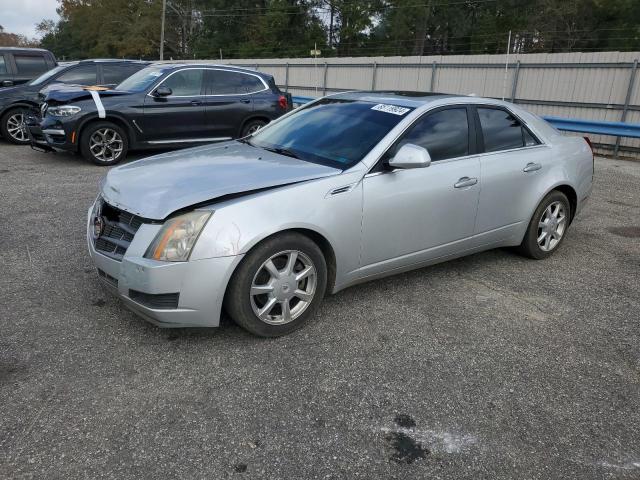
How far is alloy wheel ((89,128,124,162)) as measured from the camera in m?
8.95

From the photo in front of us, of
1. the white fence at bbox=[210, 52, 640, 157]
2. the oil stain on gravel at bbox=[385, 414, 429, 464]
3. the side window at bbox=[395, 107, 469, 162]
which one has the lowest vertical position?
the oil stain on gravel at bbox=[385, 414, 429, 464]

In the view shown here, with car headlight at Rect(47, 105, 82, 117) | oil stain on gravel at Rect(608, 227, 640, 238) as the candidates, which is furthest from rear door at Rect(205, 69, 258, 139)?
oil stain on gravel at Rect(608, 227, 640, 238)

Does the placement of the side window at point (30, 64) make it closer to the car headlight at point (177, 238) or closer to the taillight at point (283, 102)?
the taillight at point (283, 102)

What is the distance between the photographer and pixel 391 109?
419 cm

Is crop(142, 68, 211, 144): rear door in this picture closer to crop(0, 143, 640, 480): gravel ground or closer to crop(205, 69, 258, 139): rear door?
crop(205, 69, 258, 139): rear door

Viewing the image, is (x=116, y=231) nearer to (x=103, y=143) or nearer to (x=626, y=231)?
(x=626, y=231)

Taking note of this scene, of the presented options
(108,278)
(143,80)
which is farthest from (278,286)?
(143,80)

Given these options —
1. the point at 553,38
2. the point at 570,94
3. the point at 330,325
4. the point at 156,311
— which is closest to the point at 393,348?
the point at 330,325

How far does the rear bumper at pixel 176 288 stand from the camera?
3053 mm

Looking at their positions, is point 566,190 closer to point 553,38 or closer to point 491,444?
point 491,444

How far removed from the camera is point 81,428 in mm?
2574

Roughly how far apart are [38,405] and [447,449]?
2.03 metres

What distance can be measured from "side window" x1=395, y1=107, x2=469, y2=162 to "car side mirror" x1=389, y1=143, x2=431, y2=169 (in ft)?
0.76

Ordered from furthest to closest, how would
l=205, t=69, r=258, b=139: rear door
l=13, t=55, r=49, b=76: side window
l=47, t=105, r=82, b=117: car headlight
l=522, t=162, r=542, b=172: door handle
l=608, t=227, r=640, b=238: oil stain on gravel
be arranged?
1. l=13, t=55, r=49, b=76: side window
2. l=205, t=69, r=258, b=139: rear door
3. l=47, t=105, r=82, b=117: car headlight
4. l=608, t=227, r=640, b=238: oil stain on gravel
5. l=522, t=162, r=542, b=172: door handle
